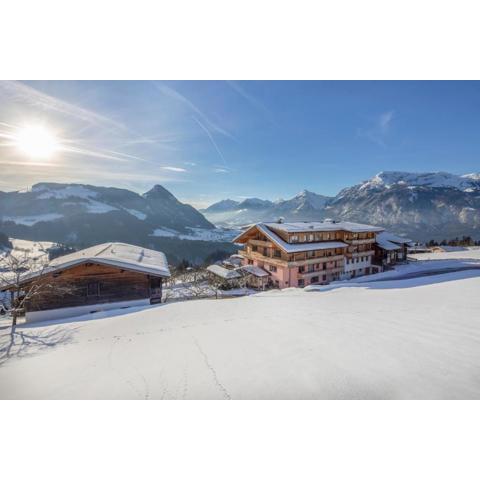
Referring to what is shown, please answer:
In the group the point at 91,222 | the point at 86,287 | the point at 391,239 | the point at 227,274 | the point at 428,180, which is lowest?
the point at 227,274

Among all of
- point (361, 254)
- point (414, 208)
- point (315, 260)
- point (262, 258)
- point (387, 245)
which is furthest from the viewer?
point (414, 208)

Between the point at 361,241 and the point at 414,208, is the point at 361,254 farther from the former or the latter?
the point at 414,208

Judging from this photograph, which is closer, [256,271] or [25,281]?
[25,281]

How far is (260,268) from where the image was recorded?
17781 millimetres

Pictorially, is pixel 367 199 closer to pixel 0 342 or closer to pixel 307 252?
pixel 307 252

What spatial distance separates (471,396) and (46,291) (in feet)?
32.8

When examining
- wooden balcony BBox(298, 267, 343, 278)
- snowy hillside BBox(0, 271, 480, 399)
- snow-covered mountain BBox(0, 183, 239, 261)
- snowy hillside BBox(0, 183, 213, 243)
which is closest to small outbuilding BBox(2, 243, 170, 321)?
snowy hillside BBox(0, 271, 480, 399)

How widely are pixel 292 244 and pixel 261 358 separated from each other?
543 inches

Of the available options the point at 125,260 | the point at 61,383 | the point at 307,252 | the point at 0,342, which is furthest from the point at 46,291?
the point at 307,252

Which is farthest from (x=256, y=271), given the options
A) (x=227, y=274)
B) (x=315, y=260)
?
(x=315, y=260)

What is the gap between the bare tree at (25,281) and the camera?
6.92 meters

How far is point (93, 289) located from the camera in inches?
306

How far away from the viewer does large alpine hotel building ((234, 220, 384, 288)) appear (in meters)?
15.9

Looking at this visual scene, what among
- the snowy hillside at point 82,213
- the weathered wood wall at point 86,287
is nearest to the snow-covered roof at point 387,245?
the weathered wood wall at point 86,287
